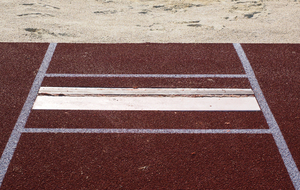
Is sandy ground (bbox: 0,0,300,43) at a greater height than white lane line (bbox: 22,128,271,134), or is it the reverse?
sandy ground (bbox: 0,0,300,43)

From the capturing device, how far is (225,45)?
625cm

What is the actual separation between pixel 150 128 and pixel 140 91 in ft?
3.01

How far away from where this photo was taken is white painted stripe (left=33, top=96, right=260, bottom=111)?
4551 millimetres

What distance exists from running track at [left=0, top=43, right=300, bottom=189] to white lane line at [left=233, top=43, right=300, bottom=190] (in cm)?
1

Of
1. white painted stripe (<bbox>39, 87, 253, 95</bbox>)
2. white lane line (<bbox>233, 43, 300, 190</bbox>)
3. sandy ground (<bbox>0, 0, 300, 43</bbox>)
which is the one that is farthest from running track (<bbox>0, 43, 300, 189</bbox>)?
sandy ground (<bbox>0, 0, 300, 43</bbox>)

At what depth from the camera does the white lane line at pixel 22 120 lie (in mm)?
3720

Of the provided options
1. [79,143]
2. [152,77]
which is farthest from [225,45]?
[79,143]

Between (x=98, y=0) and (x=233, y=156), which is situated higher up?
(x=98, y=0)

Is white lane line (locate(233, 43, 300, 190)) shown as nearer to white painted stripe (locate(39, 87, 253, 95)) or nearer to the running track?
the running track

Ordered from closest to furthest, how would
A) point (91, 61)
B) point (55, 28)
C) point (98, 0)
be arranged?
point (91, 61), point (55, 28), point (98, 0)

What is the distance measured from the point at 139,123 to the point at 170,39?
9.64ft

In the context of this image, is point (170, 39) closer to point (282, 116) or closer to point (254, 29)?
point (254, 29)

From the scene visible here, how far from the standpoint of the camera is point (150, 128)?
4195 millimetres

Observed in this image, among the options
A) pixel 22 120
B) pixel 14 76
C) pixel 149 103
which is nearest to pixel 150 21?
pixel 149 103
